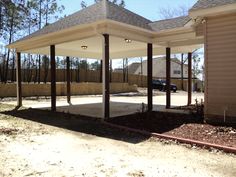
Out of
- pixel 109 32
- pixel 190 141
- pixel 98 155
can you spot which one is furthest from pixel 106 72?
pixel 98 155

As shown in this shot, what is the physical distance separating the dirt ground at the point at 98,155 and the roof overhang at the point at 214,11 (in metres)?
3.87

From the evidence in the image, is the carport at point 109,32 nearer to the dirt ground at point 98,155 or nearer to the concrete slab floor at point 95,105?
the concrete slab floor at point 95,105

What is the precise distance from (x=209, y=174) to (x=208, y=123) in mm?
4255

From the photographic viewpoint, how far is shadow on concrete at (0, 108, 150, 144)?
28.2ft

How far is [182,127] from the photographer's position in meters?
9.20

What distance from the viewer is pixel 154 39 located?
13.1 metres

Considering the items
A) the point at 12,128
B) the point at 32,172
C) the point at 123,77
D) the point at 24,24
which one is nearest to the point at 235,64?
the point at 32,172

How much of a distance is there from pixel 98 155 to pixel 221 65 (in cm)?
474

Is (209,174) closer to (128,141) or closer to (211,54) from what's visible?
(128,141)

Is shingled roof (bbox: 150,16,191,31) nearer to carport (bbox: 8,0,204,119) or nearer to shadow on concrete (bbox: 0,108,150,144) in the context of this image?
carport (bbox: 8,0,204,119)

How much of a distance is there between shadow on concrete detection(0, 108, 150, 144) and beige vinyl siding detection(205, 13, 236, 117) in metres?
2.54

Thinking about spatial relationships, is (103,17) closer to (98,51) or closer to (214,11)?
(214,11)

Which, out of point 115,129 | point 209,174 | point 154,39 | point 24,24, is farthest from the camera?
point 24,24

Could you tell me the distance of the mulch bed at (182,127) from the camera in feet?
25.4
